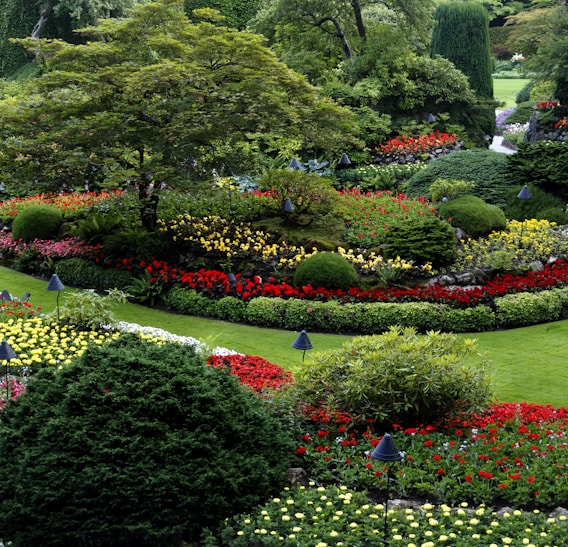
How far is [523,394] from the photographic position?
32.0 ft

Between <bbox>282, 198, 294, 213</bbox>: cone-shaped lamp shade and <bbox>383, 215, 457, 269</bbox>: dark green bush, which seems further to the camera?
<bbox>282, 198, 294, 213</bbox>: cone-shaped lamp shade

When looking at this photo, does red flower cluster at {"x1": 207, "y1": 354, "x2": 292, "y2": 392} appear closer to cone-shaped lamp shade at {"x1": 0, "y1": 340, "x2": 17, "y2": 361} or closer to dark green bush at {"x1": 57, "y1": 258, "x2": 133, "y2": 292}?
cone-shaped lamp shade at {"x1": 0, "y1": 340, "x2": 17, "y2": 361}

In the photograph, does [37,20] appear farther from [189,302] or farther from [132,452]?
[132,452]

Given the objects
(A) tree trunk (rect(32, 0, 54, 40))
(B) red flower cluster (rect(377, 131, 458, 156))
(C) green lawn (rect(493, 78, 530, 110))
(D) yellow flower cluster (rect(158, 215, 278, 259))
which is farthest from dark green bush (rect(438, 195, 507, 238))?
(C) green lawn (rect(493, 78, 530, 110))

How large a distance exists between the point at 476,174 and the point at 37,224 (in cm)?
988

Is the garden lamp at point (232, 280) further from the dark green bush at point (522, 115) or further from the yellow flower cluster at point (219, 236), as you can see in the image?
the dark green bush at point (522, 115)

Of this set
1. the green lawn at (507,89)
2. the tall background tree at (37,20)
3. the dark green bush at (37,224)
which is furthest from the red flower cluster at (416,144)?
the green lawn at (507,89)

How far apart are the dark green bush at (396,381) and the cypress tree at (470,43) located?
2014 cm

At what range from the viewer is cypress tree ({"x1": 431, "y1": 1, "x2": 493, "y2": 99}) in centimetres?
2673

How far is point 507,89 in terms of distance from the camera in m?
50.2

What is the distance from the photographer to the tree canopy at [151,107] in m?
13.7

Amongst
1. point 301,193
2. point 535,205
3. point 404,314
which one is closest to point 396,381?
point 404,314

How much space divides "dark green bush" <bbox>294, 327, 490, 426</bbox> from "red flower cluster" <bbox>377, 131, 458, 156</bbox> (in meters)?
14.4

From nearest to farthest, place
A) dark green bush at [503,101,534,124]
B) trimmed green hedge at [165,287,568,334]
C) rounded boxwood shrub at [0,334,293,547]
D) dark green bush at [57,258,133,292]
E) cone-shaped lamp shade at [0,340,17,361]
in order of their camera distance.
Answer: rounded boxwood shrub at [0,334,293,547] < cone-shaped lamp shade at [0,340,17,361] < trimmed green hedge at [165,287,568,334] < dark green bush at [57,258,133,292] < dark green bush at [503,101,534,124]
